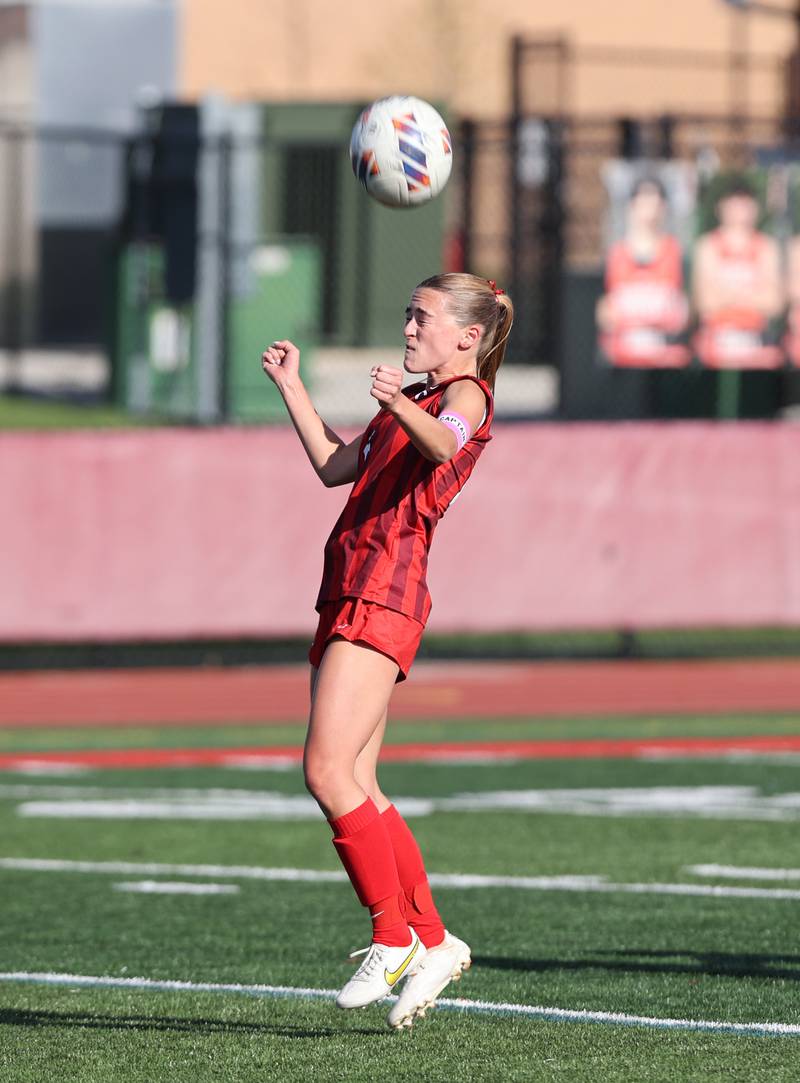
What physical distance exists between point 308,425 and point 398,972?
1539 millimetres

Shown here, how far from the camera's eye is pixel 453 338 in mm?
5602

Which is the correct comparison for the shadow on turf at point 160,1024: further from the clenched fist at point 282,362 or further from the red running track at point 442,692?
the red running track at point 442,692

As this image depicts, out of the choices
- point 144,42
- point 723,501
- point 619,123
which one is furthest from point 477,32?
point 723,501

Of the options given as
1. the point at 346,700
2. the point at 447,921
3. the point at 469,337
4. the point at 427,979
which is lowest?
the point at 447,921

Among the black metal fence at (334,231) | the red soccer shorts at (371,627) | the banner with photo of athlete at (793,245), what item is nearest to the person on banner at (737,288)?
the banner with photo of athlete at (793,245)

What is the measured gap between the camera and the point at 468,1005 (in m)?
6.06

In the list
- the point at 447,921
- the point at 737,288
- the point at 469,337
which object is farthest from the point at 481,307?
the point at 737,288

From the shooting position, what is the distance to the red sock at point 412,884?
5.62 m

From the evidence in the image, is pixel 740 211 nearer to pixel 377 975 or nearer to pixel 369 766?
pixel 369 766

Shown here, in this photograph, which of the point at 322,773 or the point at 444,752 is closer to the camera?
the point at 322,773

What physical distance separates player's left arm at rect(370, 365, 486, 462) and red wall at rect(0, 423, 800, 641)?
34.3 ft

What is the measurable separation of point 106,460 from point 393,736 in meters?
3.74

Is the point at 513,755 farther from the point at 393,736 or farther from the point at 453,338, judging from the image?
the point at 453,338

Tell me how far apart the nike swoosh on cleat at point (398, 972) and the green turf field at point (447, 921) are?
0.20 metres
